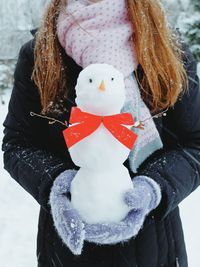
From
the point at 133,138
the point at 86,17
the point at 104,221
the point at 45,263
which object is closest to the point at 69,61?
the point at 86,17

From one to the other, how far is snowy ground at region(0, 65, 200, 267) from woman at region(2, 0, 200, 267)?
1.67m

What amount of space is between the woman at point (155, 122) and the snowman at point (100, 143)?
0.18 meters

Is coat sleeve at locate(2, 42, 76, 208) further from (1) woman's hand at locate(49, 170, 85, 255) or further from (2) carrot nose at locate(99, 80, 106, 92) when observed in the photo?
(2) carrot nose at locate(99, 80, 106, 92)

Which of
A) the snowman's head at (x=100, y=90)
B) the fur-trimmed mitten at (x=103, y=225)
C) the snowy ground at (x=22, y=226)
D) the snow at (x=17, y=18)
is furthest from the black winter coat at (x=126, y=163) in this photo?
the snow at (x=17, y=18)

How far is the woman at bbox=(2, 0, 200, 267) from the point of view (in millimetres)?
Result: 1273

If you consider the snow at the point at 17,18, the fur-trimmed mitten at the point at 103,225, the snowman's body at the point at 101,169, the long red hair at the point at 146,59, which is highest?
the long red hair at the point at 146,59

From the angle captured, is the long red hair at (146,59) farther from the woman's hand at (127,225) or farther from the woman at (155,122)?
the woman's hand at (127,225)

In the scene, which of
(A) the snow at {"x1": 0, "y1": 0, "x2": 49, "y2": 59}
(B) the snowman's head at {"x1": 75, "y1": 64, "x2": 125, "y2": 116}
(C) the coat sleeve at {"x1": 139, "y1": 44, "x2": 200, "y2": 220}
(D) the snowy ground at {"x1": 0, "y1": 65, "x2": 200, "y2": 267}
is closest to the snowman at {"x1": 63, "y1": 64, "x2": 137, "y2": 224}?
(B) the snowman's head at {"x1": 75, "y1": 64, "x2": 125, "y2": 116}

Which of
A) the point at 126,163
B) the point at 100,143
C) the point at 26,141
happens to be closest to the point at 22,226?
the point at 26,141

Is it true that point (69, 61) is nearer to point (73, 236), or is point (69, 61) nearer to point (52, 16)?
point (52, 16)

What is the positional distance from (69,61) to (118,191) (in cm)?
47

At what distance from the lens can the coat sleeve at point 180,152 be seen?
1261 millimetres

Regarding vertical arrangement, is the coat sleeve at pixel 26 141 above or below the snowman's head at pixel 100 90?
below

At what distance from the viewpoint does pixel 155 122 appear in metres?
1.33
